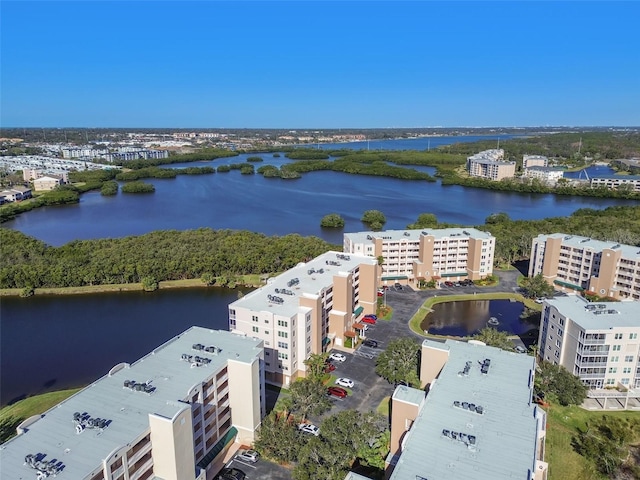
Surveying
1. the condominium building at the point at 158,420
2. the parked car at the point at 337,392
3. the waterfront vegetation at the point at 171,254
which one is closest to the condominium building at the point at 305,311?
the parked car at the point at 337,392

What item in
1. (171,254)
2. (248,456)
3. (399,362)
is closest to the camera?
(248,456)

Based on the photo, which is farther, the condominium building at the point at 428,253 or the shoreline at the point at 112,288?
the condominium building at the point at 428,253

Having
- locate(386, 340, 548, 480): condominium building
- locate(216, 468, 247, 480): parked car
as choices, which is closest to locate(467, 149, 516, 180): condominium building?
locate(386, 340, 548, 480): condominium building

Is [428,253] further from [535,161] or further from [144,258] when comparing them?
[535,161]

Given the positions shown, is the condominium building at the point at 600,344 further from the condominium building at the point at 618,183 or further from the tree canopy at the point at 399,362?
the condominium building at the point at 618,183

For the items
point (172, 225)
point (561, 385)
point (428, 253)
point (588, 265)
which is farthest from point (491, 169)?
point (561, 385)
